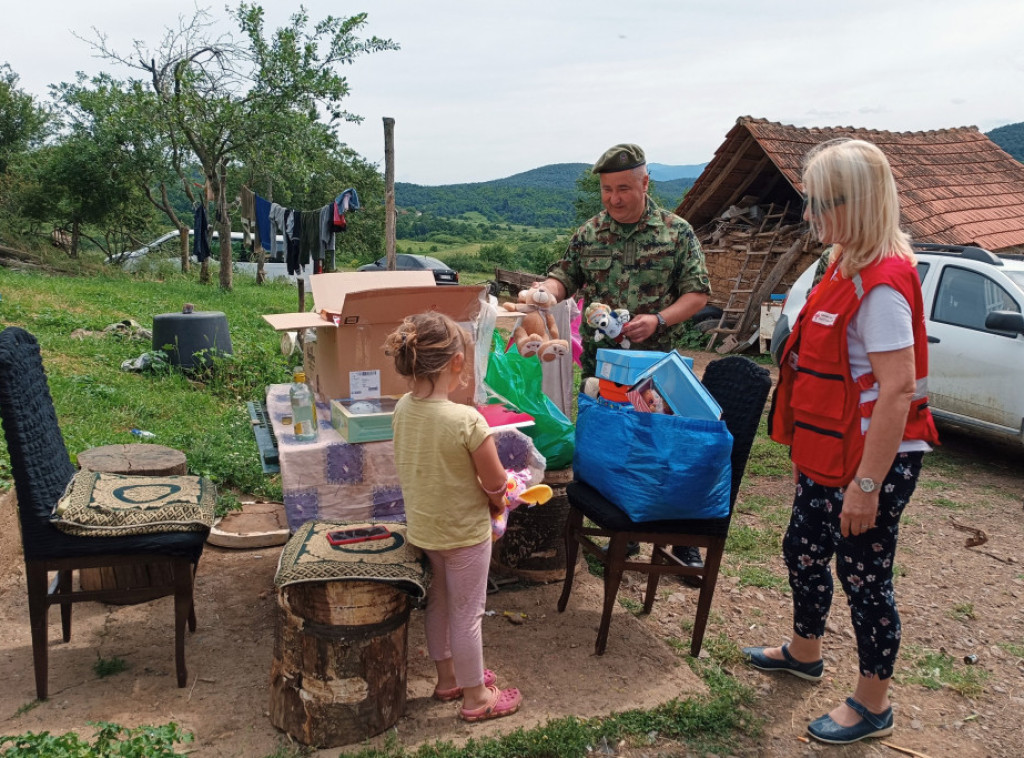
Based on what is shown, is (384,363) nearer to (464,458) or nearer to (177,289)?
(464,458)

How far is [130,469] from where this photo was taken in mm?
3717

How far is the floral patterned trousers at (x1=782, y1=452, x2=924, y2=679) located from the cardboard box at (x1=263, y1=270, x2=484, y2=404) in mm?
1428

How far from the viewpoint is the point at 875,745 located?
2729mm

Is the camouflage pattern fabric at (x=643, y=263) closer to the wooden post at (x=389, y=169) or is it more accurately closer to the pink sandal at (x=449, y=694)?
the pink sandal at (x=449, y=694)

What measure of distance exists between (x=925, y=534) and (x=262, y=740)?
4.12 m

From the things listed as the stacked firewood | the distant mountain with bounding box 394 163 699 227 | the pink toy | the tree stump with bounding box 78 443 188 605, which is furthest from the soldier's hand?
the distant mountain with bounding box 394 163 699 227

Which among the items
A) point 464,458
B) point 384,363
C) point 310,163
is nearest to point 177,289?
point 310,163

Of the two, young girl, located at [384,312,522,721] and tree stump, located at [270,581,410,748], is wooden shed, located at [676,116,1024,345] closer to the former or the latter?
young girl, located at [384,312,522,721]

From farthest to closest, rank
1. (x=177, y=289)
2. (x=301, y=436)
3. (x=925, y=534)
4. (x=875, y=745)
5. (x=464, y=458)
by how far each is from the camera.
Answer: (x=177, y=289), (x=925, y=534), (x=301, y=436), (x=875, y=745), (x=464, y=458)

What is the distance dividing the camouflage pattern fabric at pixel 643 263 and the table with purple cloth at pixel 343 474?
2.60 feet

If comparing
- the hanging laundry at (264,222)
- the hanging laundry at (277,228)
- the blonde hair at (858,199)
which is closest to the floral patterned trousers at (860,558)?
the blonde hair at (858,199)

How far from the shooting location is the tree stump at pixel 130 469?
3.59 m

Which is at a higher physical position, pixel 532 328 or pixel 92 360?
pixel 532 328

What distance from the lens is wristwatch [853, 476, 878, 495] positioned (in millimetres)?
2348
